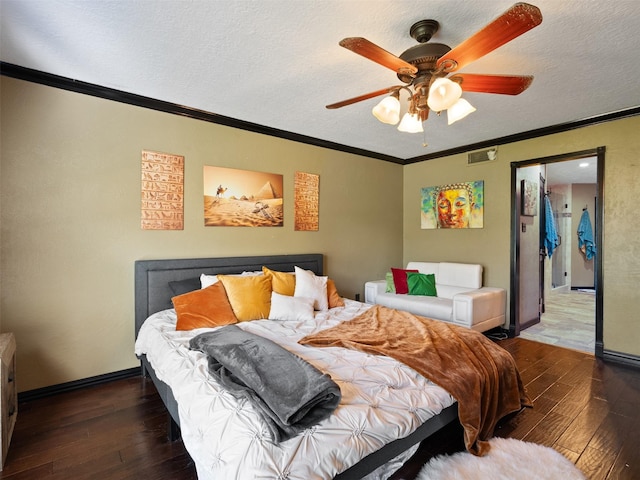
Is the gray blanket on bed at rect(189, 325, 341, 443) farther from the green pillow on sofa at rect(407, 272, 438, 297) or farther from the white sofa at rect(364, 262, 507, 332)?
the green pillow on sofa at rect(407, 272, 438, 297)

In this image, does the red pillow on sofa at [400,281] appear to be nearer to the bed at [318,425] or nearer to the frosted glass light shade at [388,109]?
the bed at [318,425]

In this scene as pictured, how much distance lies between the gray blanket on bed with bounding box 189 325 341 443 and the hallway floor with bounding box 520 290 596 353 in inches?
150

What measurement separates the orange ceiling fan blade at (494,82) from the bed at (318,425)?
5.97 feet

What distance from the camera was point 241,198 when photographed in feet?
11.7

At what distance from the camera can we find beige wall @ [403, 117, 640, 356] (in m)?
3.29

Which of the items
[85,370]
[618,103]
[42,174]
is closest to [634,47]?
[618,103]

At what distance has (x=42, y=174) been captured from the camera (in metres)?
2.54

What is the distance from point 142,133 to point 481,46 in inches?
113

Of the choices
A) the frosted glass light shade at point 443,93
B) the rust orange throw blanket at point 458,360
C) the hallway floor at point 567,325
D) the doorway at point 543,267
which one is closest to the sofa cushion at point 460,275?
the doorway at point 543,267

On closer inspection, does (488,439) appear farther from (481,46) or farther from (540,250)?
(540,250)

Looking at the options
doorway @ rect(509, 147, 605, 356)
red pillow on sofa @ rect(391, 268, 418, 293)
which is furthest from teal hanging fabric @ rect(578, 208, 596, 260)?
red pillow on sofa @ rect(391, 268, 418, 293)

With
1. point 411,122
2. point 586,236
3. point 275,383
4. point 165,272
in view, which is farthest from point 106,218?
point 586,236

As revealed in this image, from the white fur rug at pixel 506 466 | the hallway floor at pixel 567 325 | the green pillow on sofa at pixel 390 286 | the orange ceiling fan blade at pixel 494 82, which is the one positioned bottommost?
the hallway floor at pixel 567 325

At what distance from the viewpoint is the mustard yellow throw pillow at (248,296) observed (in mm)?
2828
